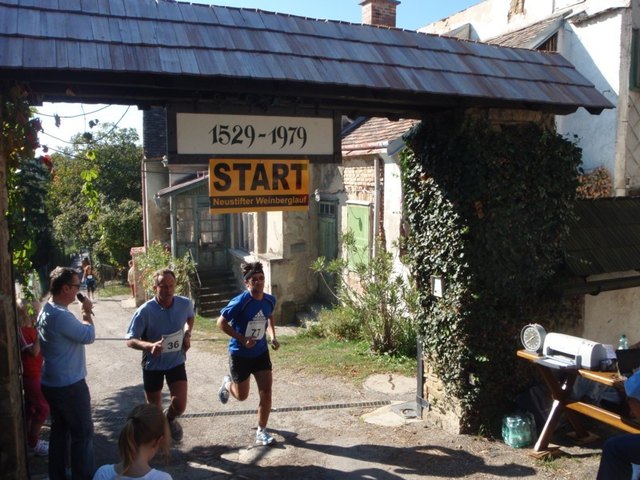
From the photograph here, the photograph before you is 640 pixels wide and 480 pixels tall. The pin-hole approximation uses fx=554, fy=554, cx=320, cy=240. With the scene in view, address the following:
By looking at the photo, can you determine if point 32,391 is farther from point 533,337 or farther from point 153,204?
point 153,204

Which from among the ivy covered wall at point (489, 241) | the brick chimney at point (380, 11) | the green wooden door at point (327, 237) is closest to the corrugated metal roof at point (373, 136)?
the green wooden door at point (327, 237)

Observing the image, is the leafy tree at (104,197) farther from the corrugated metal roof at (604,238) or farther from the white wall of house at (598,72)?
the corrugated metal roof at (604,238)

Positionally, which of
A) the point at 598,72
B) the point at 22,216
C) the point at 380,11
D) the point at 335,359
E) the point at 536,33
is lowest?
the point at 335,359

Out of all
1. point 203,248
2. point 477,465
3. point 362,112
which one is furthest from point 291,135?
point 203,248

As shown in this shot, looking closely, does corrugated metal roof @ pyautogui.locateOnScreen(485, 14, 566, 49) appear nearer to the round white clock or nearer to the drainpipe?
the drainpipe

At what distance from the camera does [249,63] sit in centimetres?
417

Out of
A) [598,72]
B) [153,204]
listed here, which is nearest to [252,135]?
[598,72]

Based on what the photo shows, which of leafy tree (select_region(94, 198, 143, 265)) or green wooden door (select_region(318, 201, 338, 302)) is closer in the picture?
green wooden door (select_region(318, 201, 338, 302))

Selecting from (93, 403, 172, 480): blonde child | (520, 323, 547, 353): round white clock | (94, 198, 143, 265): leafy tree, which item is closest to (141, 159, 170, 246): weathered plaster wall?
(94, 198, 143, 265): leafy tree

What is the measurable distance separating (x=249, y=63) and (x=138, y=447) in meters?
2.82

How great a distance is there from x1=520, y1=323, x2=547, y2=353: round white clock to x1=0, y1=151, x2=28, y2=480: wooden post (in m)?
4.01

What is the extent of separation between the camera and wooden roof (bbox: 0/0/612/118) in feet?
12.2

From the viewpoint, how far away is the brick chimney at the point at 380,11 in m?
14.0

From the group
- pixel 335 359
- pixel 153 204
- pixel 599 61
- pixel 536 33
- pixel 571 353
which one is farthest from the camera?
pixel 153 204
